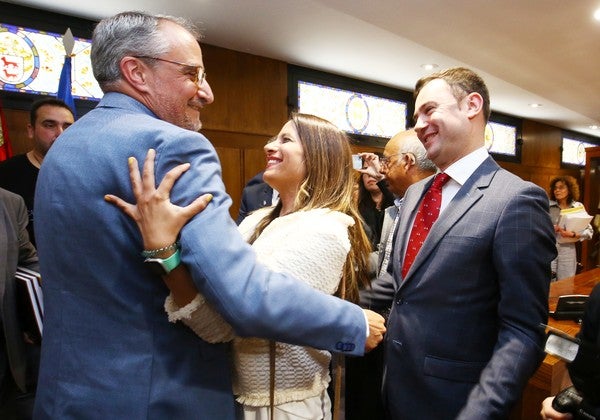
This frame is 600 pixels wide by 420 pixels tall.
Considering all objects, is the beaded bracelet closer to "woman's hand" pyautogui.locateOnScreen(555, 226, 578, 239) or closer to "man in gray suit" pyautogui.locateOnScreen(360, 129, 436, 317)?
"man in gray suit" pyautogui.locateOnScreen(360, 129, 436, 317)

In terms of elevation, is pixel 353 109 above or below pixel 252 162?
above

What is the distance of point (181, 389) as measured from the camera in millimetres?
852

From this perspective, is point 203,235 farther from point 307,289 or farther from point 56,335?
point 56,335

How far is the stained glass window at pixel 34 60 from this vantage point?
332 centimetres

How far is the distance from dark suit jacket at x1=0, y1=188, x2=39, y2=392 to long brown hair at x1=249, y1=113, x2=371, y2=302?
3.62ft

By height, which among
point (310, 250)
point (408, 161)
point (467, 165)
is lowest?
point (310, 250)

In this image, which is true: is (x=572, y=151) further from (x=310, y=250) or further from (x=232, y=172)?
(x=310, y=250)

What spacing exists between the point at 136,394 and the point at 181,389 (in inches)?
3.4

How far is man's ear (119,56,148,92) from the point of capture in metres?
0.93

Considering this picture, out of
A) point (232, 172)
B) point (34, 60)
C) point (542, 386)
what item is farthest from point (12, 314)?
point (232, 172)

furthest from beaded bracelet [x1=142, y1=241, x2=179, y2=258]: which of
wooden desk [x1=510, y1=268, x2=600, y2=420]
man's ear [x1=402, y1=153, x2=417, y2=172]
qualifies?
man's ear [x1=402, y1=153, x2=417, y2=172]

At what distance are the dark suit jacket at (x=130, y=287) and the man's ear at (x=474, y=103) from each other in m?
0.83

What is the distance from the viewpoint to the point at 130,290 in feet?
2.71

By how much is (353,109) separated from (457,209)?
4.69 meters
